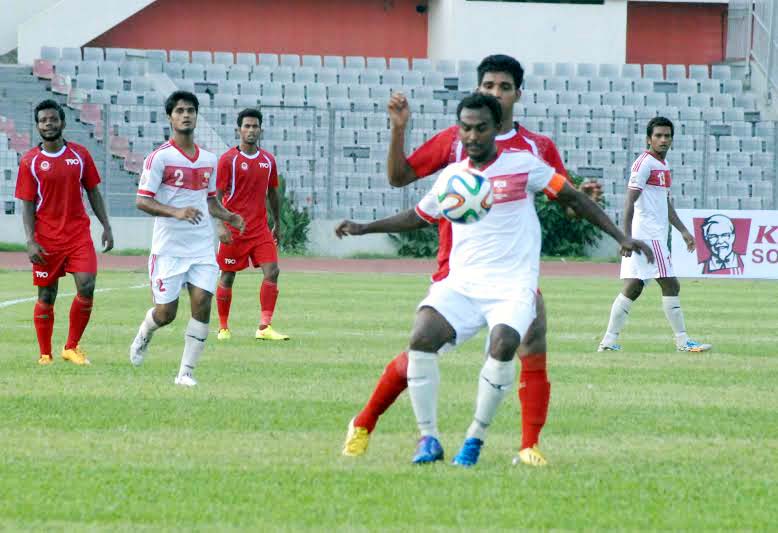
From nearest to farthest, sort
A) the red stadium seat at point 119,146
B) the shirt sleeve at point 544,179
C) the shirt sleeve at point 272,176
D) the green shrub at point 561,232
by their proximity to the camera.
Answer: the shirt sleeve at point 544,179, the shirt sleeve at point 272,176, the green shrub at point 561,232, the red stadium seat at point 119,146

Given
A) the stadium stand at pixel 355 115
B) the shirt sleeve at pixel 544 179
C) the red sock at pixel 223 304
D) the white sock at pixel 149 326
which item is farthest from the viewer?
the stadium stand at pixel 355 115

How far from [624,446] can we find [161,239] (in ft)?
13.3

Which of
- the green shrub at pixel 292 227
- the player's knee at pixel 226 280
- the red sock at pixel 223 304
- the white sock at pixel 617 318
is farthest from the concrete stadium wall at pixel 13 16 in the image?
the white sock at pixel 617 318

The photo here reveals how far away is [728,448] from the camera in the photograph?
7.49 metres

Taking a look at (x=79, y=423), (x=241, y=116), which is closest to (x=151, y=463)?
(x=79, y=423)

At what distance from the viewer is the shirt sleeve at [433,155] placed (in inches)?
273

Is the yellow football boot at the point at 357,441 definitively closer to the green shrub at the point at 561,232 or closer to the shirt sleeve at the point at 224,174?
the shirt sleeve at the point at 224,174

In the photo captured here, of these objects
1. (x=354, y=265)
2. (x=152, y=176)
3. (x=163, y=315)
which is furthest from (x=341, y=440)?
(x=354, y=265)

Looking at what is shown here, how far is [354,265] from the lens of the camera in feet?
94.7

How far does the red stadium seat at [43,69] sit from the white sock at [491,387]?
28.3 meters

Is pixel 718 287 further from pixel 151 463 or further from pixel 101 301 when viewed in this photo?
pixel 151 463

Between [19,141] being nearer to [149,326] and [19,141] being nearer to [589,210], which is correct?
[149,326]

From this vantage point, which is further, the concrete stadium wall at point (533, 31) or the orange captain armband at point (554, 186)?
the concrete stadium wall at point (533, 31)

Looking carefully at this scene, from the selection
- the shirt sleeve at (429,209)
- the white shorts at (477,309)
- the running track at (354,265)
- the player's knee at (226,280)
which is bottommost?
the running track at (354,265)
